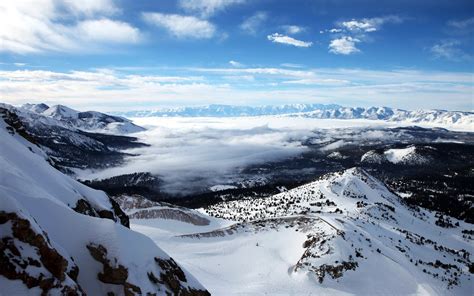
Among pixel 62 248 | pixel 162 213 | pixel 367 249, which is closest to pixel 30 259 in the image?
pixel 62 248

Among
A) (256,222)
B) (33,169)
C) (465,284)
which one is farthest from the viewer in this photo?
(256,222)

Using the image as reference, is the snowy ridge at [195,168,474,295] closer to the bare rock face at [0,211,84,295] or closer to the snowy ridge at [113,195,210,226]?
the snowy ridge at [113,195,210,226]

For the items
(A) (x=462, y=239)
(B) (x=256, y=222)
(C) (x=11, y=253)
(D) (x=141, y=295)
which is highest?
(C) (x=11, y=253)

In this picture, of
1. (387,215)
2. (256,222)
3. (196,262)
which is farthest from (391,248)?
(387,215)

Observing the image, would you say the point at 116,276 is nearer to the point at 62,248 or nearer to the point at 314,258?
the point at 62,248

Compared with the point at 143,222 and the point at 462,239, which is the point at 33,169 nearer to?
the point at 143,222

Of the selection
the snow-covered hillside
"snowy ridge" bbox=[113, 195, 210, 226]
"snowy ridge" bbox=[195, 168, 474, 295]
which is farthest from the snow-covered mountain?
"snowy ridge" bbox=[113, 195, 210, 226]

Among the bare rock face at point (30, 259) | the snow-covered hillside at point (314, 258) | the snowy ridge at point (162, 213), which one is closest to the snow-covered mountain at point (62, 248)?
the bare rock face at point (30, 259)

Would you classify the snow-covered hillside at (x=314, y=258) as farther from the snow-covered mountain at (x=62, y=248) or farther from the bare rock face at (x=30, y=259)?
the bare rock face at (x=30, y=259)
